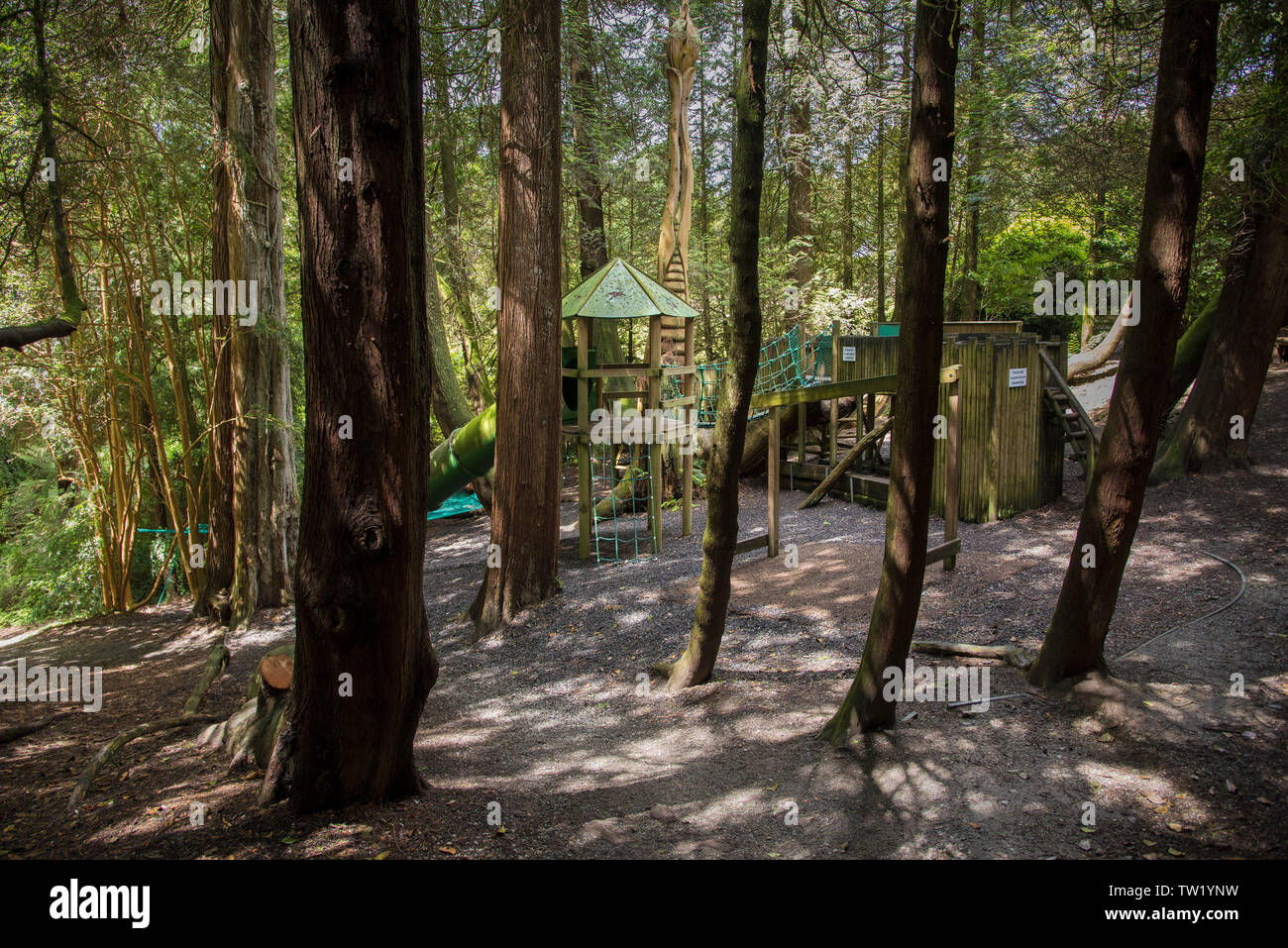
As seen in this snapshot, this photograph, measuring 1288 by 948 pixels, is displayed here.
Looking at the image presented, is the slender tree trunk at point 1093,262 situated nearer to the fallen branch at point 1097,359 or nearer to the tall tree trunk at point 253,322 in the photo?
the fallen branch at point 1097,359

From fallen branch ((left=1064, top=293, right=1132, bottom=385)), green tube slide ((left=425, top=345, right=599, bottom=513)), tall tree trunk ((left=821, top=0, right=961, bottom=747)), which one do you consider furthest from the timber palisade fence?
fallen branch ((left=1064, top=293, right=1132, bottom=385))

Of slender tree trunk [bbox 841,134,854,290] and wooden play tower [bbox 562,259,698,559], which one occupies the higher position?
slender tree trunk [bbox 841,134,854,290]

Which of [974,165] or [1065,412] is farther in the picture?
[974,165]

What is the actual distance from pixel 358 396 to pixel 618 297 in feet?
22.9

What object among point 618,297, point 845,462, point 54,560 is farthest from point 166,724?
point 845,462

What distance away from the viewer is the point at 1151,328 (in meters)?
4.51

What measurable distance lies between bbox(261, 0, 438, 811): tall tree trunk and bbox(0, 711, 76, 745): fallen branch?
298 cm

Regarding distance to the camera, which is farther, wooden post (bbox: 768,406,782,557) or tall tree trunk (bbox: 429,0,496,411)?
tall tree trunk (bbox: 429,0,496,411)

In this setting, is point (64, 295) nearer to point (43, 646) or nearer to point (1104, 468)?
point (43, 646)

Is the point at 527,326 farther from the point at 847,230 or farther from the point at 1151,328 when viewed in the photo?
the point at 847,230

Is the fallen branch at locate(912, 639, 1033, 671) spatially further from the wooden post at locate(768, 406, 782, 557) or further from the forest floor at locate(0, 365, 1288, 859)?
the wooden post at locate(768, 406, 782, 557)

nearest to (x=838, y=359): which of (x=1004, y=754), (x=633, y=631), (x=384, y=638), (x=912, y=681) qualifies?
(x=633, y=631)

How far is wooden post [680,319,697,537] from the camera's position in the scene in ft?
36.2

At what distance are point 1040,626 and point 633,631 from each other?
330 cm
